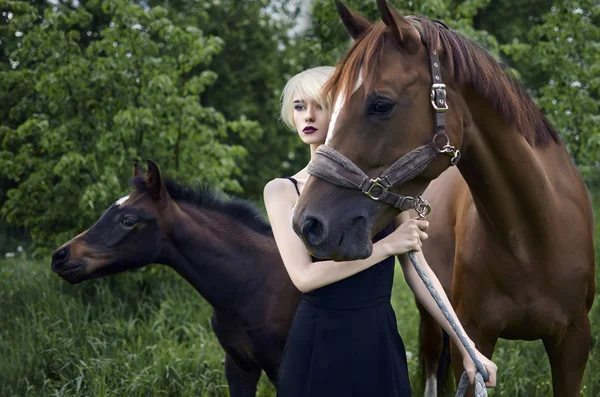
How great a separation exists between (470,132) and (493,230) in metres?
0.59

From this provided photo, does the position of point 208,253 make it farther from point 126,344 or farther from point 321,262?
point 126,344

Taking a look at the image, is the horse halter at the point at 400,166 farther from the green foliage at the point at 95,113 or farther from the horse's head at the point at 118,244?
the green foliage at the point at 95,113

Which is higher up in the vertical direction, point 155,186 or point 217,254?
point 155,186

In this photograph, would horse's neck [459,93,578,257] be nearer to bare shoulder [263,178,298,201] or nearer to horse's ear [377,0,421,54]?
horse's ear [377,0,421,54]

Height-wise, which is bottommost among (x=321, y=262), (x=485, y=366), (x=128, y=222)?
(x=128, y=222)

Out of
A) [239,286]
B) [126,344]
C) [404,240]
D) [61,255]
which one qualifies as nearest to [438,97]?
[404,240]

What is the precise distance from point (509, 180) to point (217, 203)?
5.68ft

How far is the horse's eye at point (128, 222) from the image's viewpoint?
346 centimetres

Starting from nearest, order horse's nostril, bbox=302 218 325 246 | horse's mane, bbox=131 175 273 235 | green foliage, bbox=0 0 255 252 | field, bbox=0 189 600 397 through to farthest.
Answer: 1. horse's nostril, bbox=302 218 325 246
2. horse's mane, bbox=131 175 273 235
3. field, bbox=0 189 600 397
4. green foliage, bbox=0 0 255 252

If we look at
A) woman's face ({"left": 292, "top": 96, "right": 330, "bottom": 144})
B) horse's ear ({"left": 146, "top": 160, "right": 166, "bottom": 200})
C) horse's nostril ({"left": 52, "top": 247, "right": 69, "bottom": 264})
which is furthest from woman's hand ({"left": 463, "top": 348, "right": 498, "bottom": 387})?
horse's nostril ({"left": 52, "top": 247, "right": 69, "bottom": 264})

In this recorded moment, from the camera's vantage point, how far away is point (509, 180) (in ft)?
8.32

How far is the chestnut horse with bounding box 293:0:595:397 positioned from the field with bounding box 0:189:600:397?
4.97 ft

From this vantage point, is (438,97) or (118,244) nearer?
(438,97)

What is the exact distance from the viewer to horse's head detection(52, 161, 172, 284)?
136 inches
